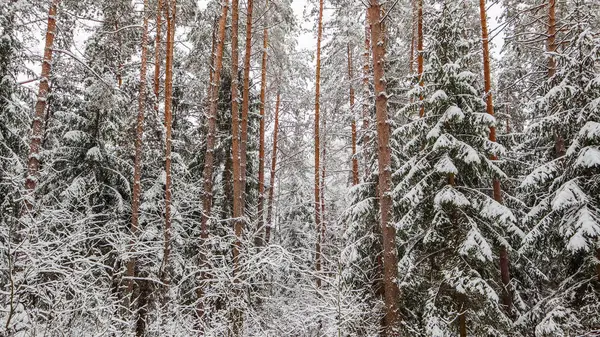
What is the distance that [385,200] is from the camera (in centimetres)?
782

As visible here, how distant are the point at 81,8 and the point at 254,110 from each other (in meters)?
7.08

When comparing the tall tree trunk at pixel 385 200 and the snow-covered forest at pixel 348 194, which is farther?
the tall tree trunk at pixel 385 200

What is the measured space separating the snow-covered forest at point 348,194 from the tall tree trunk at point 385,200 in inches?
1.4

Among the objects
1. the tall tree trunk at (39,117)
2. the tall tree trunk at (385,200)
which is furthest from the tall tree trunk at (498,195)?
the tall tree trunk at (39,117)

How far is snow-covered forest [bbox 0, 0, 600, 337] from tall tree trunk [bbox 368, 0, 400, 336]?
35 mm

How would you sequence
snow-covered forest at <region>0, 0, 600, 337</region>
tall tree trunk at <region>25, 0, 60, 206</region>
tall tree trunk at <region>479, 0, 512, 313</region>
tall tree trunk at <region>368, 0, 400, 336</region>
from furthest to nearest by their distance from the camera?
tall tree trunk at <region>479, 0, 512, 313</region> → tall tree trunk at <region>25, 0, 60, 206</region> → tall tree trunk at <region>368, 0, 400, 336</region> → snow-covered forest at <region>0, 0, 600, 337</region>

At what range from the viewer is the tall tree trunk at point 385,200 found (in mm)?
7402

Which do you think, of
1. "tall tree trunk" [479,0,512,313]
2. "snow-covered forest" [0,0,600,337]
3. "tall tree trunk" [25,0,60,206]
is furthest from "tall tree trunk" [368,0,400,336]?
"tall tree trunk" [25,0,60,206]

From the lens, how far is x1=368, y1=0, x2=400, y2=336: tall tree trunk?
7.40m

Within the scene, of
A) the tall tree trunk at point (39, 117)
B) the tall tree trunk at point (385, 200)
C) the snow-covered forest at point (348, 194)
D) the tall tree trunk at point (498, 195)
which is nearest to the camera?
the snow-covered forest at point (348, 194)

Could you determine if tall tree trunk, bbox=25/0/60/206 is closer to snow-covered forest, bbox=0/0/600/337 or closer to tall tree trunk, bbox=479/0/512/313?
snow-covered forest, bbox=0/0/600/337

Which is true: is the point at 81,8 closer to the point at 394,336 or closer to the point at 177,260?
the point at 177,260

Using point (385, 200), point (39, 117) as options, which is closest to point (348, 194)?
point (385, 200)

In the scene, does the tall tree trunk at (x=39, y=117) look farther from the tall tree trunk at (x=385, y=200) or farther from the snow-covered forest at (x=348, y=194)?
the tall tree trunk at (x=385, y=200)
